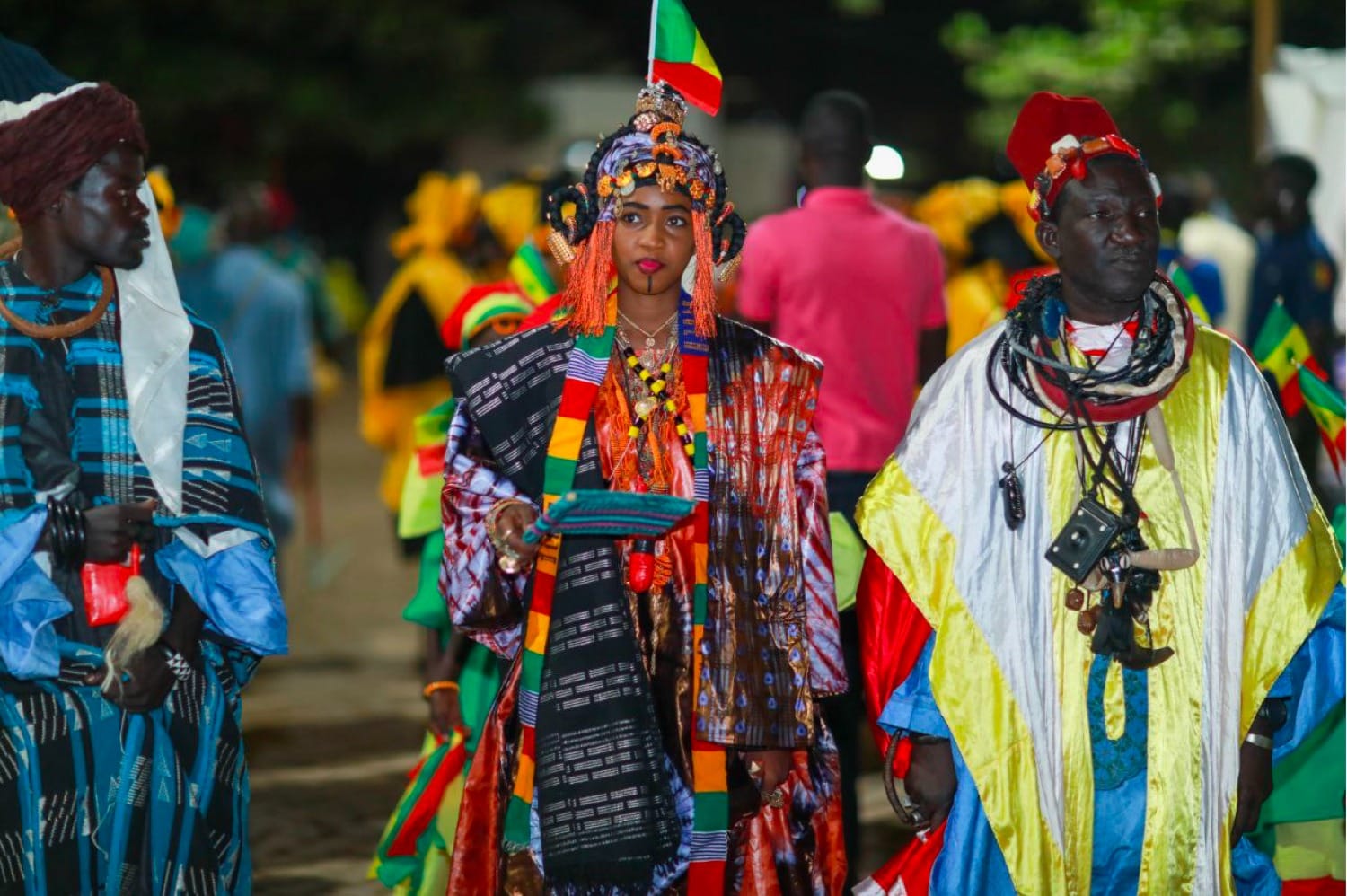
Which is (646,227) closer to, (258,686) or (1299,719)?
(1299,719)

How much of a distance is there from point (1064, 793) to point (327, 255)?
1095 inches

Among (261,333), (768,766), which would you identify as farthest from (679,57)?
(261,333)

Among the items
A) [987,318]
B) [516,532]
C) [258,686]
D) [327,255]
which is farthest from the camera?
[327,255]

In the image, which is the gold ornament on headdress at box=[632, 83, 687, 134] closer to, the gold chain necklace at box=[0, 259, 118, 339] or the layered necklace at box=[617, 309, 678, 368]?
the layered necklace at box=[617, 309, 678, 368]

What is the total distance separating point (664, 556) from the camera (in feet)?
15.1

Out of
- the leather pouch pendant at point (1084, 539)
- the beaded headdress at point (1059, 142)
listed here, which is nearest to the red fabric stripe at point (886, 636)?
the leather pouch pendant at point (1084, 539)

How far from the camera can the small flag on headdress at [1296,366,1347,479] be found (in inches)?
220

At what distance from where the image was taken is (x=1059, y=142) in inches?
181

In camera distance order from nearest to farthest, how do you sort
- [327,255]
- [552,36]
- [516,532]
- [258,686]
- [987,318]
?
[516,532] → [987,318] → [258,686] → [552,36] → [327,255]

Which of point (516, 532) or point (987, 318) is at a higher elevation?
point (987, 318)

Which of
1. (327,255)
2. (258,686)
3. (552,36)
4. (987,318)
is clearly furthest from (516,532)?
(327,255)

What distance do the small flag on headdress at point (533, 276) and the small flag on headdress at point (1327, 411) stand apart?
240cm

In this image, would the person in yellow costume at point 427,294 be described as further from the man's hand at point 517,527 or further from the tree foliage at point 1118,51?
the tree foliage at point 1118,51

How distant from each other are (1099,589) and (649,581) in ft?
3.29
